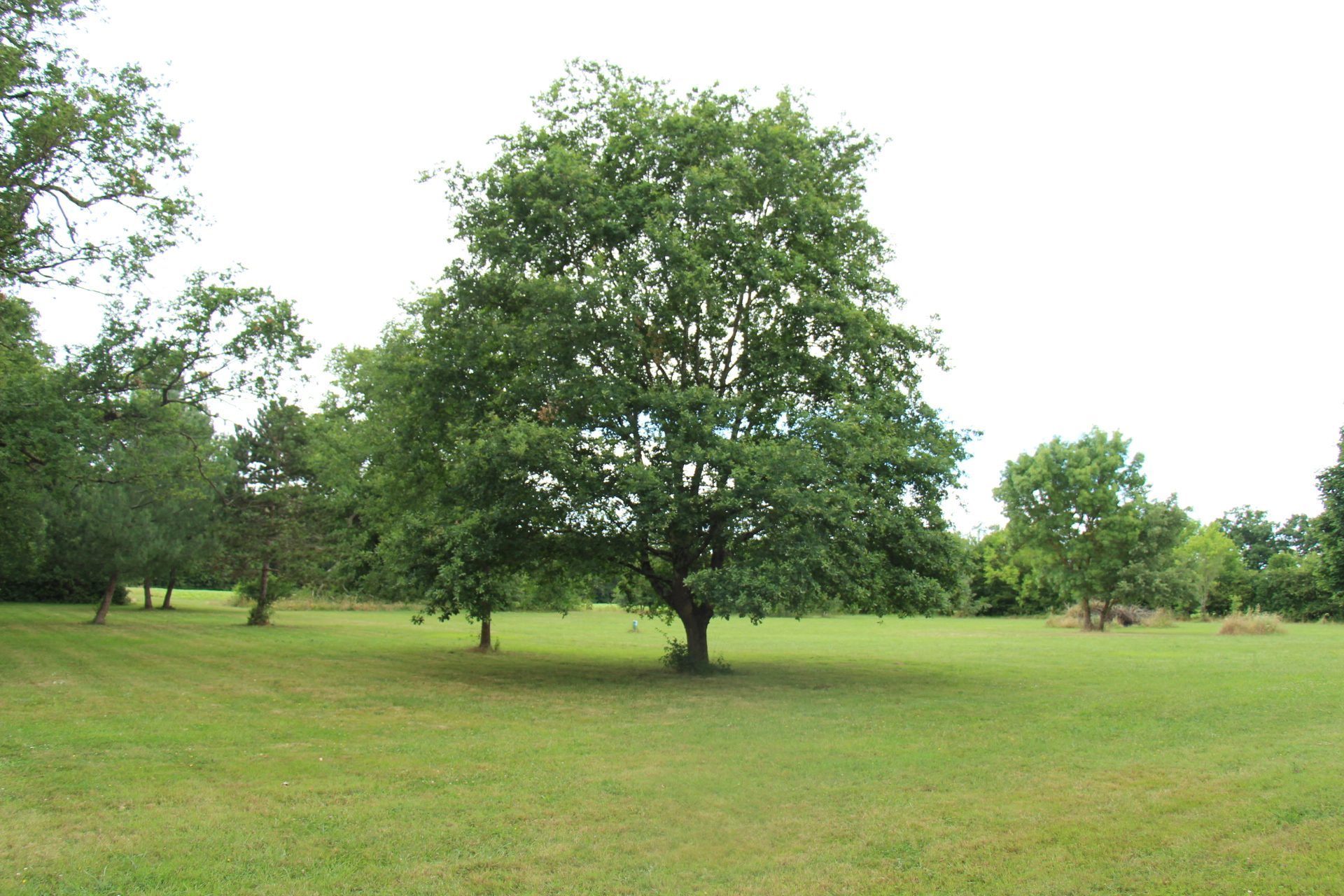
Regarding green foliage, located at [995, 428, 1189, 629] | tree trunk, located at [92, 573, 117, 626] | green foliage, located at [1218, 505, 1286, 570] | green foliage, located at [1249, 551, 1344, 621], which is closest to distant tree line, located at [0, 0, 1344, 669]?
tree trunk, located at [92, 573, 117, 626]

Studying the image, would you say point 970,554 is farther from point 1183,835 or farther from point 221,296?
point 221,296

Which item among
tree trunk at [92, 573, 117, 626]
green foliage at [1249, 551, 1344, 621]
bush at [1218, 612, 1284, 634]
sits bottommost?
tree trunk at [92, 573, 117, 626]

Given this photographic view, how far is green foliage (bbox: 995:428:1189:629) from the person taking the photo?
53.7 meters

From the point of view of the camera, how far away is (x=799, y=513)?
56.7 feet

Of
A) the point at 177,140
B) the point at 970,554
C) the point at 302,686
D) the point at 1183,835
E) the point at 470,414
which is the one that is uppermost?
the point at 177,140

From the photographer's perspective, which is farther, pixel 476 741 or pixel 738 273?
pixel 738 273

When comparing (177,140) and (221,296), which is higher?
(177,140)

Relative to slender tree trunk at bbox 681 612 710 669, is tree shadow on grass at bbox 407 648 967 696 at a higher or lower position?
lower

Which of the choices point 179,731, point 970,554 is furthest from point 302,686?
point 970,554

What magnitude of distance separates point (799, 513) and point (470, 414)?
28.1 ft

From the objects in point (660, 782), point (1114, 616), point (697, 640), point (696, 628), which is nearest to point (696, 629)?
point (696, 628)

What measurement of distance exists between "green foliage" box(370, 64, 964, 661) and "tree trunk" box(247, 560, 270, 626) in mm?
25356

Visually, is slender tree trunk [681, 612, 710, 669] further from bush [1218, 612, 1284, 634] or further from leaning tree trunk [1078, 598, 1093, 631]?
leaning tree trunk [1078, 598, 1093, 631]

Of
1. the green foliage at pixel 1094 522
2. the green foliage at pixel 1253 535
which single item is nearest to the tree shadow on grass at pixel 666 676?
the green foliage at pixel 1094 522
